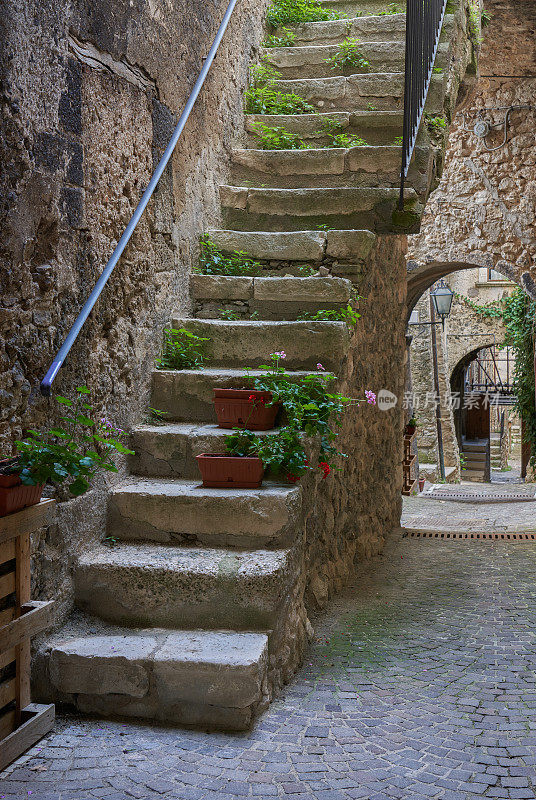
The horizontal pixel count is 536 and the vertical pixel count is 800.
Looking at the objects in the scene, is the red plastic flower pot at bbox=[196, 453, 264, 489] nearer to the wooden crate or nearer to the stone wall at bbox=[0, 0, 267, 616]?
the stone wall at bbox=[0, 0, 267, 616]

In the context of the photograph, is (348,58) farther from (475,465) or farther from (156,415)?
(475,465)

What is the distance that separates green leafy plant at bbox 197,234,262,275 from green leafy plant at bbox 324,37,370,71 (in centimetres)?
208

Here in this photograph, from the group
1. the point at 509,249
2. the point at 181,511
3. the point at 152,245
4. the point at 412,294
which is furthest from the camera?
the point at 412,294

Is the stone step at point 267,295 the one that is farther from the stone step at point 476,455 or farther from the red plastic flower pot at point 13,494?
the stone step at point 476,455

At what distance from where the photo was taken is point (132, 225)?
3.06m

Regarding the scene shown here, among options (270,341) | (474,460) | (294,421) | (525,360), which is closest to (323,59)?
(270,341)

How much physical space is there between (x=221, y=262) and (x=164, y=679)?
8.00 feet

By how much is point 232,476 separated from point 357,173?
241 centimetres

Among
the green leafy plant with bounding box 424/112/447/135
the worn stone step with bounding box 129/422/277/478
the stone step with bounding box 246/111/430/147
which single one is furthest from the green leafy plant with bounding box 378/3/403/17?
the worn stone step with bounding box 129/422/277/478

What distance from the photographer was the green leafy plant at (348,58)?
5395 mm

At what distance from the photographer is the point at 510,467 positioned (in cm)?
2358

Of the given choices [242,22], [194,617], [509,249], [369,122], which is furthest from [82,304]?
[509,249]

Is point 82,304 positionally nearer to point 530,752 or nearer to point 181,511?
point 181,511

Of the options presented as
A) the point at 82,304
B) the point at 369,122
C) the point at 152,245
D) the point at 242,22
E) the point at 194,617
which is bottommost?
the point at 194,617
